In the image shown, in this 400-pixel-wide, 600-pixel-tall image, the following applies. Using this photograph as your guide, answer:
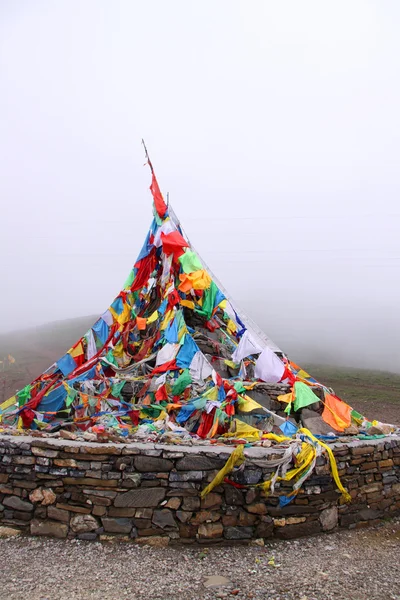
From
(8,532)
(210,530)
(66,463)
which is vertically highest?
(66,463)

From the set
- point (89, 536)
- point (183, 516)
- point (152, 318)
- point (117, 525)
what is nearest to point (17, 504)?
point (89, 536)

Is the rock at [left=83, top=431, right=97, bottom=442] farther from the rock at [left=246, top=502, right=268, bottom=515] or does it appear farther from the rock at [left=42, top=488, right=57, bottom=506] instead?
the rock at [left=246, top=502, right=268, bottom=515]

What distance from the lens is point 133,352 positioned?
1184 centimetres

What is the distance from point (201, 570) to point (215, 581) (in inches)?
11.2

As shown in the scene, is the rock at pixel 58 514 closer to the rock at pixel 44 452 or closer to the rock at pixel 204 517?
the rock at pixel 44 452

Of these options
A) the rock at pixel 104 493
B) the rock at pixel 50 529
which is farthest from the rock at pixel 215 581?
the rock at pixel 50 529

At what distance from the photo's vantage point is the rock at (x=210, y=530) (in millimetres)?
5980

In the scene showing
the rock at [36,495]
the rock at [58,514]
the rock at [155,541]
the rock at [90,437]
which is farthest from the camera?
the rock at [90,437]

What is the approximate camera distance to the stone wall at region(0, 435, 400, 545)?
604cm

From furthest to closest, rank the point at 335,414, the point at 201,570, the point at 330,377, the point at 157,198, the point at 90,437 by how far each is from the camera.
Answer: the point at 330,377 < the point at 157,198 < the point at 335,414 < the point at 90,437 < the point at 201,570

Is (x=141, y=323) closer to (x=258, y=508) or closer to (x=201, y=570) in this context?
(x=258, y=508)

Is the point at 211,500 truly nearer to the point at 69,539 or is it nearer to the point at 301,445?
the point at 301,445

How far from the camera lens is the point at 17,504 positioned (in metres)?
6.37

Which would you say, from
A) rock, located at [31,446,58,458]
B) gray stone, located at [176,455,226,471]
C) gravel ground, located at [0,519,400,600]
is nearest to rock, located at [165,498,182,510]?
gray stone, located at [176,455,226,471]
